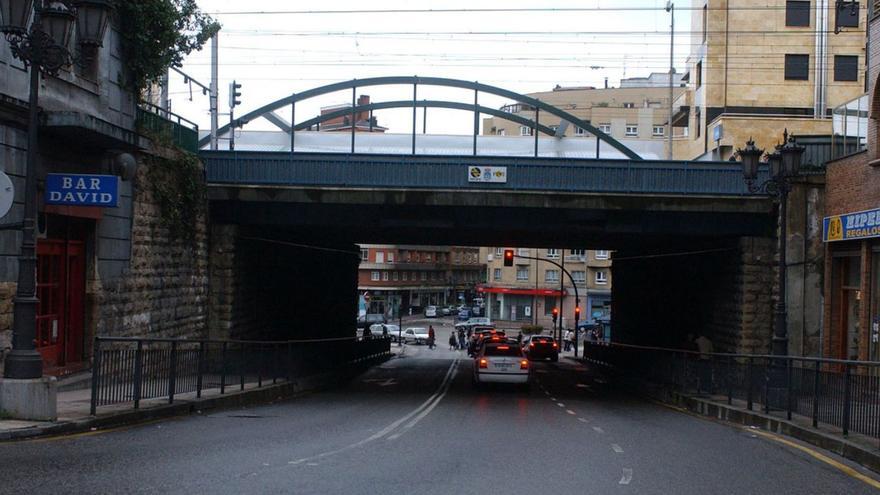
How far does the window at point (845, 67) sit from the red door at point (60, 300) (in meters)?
45.4

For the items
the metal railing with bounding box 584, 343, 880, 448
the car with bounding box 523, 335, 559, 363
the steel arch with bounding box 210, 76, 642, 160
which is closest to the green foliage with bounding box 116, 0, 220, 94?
the steel arch with bounding box 210, 76, 642, 160

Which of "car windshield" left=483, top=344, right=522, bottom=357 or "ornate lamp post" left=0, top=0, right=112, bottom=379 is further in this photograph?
"car windshield" left=483, top=344, right=522, bottom=357

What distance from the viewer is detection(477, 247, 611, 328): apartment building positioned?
8912cm

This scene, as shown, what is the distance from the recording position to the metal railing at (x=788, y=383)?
42.5 ft

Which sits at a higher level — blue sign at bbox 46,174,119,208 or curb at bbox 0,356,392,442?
blue sign at bbox 46,174,119,208

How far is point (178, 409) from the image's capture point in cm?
1552

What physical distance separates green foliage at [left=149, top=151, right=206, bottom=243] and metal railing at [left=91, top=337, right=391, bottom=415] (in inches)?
145

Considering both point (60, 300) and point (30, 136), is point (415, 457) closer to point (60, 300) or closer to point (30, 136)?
point (30, 136)

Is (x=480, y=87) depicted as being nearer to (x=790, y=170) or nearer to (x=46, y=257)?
(x=790, y=170)

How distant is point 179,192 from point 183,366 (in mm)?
8507

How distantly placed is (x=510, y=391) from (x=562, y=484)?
1754 cm

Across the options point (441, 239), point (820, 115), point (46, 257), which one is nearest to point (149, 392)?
point (46, 257)

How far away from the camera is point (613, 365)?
38.6 meters

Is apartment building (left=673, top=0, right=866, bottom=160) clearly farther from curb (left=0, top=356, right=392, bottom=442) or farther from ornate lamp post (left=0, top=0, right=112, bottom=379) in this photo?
ornate lamp post (left=0, top=0, right=112, bottom=379)
